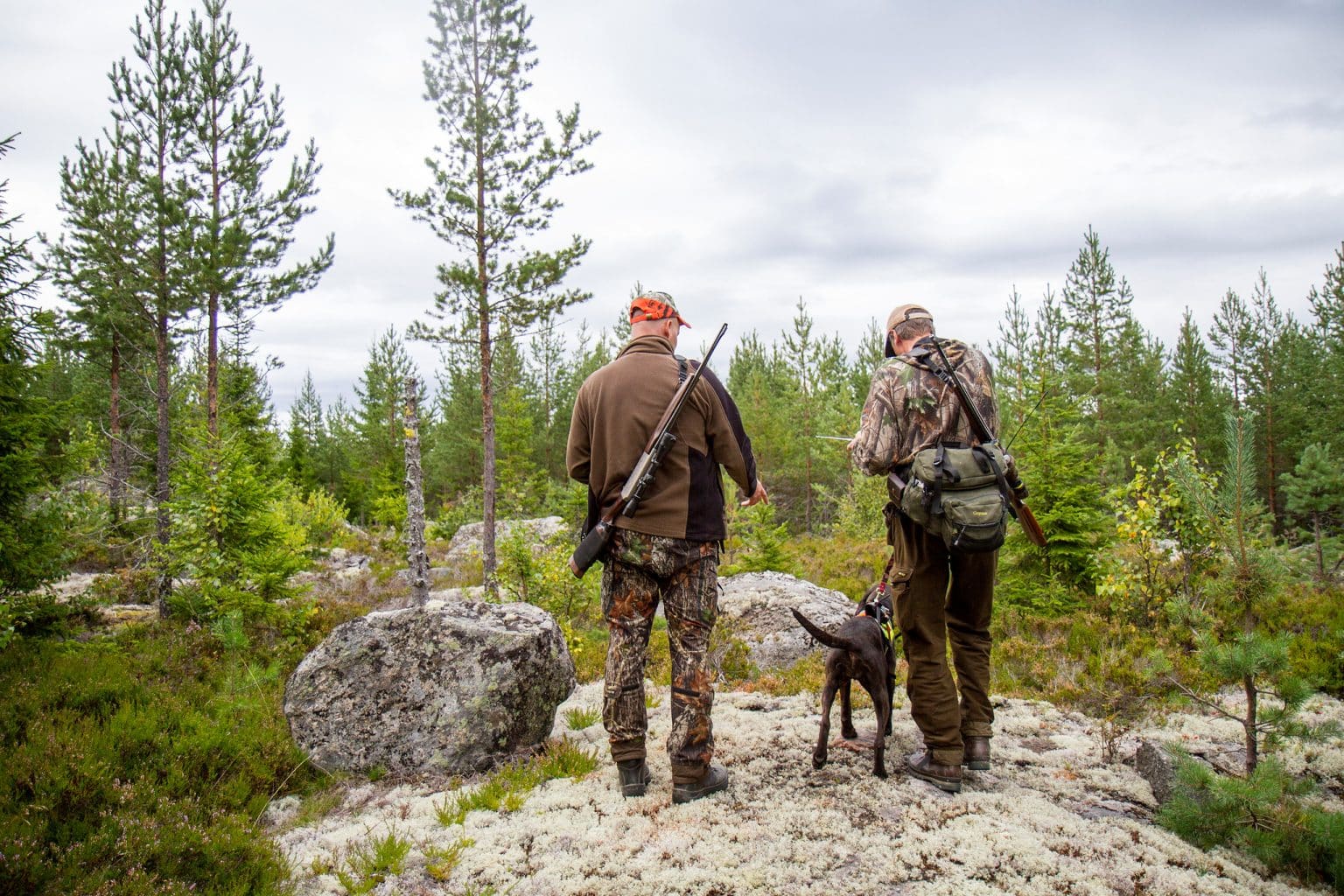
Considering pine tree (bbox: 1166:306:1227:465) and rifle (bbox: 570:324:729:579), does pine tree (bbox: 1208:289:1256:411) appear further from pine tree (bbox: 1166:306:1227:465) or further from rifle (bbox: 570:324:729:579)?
rifle (bbox: 570:324:729:579)

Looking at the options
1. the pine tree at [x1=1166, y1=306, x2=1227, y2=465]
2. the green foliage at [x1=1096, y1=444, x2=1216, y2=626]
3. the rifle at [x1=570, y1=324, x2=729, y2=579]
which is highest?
the pine tree at [x1=1166, y1=306, x2=1227, y2=465]

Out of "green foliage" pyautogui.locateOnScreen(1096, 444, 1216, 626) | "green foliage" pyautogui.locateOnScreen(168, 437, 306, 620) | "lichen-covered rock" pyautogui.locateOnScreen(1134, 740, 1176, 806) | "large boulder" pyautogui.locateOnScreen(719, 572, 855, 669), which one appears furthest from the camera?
"green foliage" pyautogui.locateOnScreen(168, 437, 306, 620)

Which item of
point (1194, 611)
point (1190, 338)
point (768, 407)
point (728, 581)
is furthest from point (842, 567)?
point (1190, 338)

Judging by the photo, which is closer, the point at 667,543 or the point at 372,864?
the point at 372,864

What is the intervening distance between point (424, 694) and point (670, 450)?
273 cm

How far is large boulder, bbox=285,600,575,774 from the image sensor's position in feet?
16.0

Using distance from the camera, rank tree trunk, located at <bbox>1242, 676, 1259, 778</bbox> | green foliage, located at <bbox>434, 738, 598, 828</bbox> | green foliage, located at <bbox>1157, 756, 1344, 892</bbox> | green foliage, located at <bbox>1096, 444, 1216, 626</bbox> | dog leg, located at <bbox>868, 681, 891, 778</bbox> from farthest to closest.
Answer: green foliage, located at <bbox>1096, 444, 1216, 626</bbox> < green foliage, located at <bbox>434, 738, 598, 828</bbox> < dog leg, located at <bbox>868, 681, 891, 778</bbox> < tree trunk, located at <bbox>1242, 676, 1259, 778</bbox> < green foliage, located at <bbox>1157, 756, 1344, 892</bbox>

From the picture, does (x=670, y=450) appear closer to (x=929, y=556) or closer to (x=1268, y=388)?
(x=929, y=556)

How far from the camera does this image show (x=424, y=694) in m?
4.97

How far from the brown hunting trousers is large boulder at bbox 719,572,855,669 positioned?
3.43 metres

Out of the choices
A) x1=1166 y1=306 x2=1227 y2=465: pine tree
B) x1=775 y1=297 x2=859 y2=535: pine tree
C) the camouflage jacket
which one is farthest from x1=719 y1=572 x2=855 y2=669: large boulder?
x1=1166 y1=306 x2=1227 y2=465: pine tree

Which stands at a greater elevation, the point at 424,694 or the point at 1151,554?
the point at 1151,554

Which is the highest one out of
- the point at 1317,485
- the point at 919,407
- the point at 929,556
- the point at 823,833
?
the point at 919,407

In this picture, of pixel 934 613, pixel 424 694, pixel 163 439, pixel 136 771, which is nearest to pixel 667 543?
pixel 934 613
